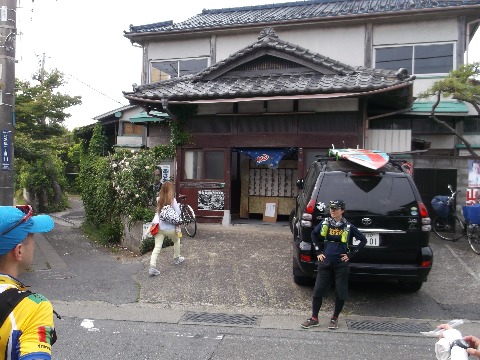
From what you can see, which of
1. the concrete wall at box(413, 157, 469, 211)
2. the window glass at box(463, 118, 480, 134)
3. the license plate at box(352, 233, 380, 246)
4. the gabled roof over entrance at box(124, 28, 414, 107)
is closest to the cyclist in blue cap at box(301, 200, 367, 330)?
the license plate at box(352, 233, 380, 246)

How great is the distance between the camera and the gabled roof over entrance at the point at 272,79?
10453mm

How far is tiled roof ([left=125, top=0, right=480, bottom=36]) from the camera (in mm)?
13445

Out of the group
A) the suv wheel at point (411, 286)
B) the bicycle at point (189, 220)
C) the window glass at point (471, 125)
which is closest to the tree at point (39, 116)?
the bicycle at point (189, 220)

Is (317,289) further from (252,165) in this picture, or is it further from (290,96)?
(252,165)

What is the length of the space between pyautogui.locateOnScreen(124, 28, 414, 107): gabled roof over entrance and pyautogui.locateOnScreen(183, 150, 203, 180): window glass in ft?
5.51

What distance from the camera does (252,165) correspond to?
13352 mm

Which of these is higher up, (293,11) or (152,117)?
(293,11)

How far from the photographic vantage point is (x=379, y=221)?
5.87m

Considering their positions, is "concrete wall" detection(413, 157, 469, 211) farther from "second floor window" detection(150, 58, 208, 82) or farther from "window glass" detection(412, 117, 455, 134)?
"second floor window" detection(150, 58, 208, 82)

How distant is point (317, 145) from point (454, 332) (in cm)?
951

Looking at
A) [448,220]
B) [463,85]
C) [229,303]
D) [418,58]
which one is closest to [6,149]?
[229,303]

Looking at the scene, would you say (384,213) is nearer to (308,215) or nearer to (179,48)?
(308,215)

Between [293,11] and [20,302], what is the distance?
668 inches

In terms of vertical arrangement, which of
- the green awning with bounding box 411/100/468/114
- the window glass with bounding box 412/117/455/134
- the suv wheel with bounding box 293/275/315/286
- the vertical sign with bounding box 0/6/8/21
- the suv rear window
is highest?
the vertical sign with bounding box 0/6/8/21
